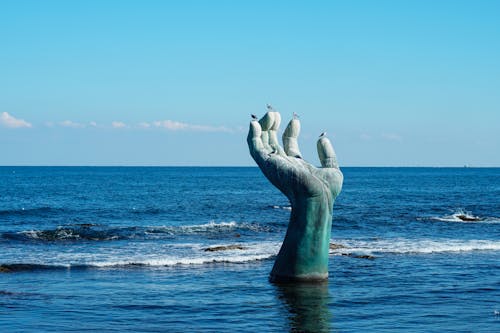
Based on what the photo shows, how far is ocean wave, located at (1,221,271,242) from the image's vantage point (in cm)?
3478

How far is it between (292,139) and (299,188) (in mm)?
1456

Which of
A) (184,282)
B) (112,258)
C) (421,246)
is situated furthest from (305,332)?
(421,246)

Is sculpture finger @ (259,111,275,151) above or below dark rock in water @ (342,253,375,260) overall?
above

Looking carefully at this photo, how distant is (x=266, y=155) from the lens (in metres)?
19.3

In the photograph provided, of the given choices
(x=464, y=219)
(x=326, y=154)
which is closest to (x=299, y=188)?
(x=326, y=154)

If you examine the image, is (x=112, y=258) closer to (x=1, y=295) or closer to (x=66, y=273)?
(x=66, y=273)

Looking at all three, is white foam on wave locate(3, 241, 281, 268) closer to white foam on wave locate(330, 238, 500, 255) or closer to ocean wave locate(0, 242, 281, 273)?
ocean wave locate(0, 242, 281, 273)

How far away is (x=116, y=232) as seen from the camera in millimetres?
37281

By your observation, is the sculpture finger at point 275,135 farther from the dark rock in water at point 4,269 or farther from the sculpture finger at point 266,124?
the dark rock in water at point 4,269

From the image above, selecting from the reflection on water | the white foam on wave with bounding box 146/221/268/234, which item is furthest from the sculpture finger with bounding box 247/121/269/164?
the white foam on wave with bounding box 146/221/268/234

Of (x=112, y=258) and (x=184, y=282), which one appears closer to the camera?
(x=184, y=282)

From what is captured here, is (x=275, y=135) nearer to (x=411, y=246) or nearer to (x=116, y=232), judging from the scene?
(x=411, y=246)

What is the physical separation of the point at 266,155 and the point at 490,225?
24.9 meters

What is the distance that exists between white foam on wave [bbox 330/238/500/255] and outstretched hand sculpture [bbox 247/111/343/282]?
7.22 meters
